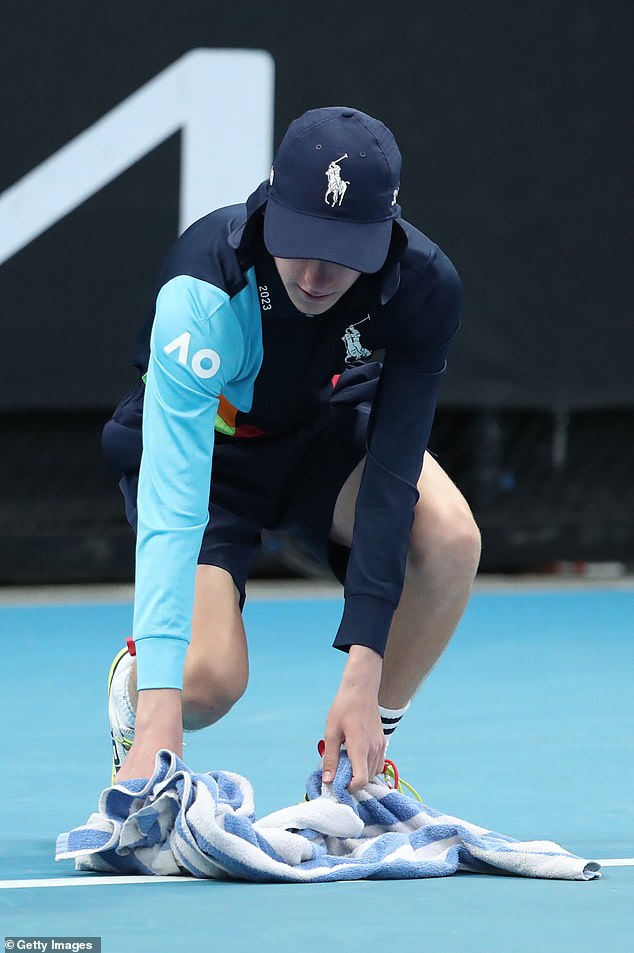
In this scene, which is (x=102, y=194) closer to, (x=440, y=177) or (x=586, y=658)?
(x=440, y=177)

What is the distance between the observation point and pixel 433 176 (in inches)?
232

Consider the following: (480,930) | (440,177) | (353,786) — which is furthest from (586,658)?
(480,930)

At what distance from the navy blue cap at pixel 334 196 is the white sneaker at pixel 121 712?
782mm

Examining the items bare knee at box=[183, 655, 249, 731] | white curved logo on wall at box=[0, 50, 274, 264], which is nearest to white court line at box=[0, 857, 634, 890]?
bare knee at box=[183, 655, 249, 731]

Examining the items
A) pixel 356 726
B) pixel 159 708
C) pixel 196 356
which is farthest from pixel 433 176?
pixel 159 708

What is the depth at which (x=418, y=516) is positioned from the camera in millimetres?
2914

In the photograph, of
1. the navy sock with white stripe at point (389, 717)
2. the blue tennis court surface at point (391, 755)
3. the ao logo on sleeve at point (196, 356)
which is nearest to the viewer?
the blue tennis court surface at point (391, 755)

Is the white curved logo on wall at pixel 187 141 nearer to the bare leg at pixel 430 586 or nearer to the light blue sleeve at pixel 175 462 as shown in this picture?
the bare leg at pixel 430 586

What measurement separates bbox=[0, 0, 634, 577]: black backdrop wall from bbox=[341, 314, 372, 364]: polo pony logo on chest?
2.92 meters

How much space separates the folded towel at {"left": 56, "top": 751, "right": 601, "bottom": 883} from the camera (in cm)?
242

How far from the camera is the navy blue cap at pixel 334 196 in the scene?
96.0 inches

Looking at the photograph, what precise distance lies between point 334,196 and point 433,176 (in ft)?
11.5

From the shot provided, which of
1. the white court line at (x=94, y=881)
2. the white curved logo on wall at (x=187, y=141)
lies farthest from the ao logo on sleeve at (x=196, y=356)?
the white curved logo on wall at (x=187, y=141)

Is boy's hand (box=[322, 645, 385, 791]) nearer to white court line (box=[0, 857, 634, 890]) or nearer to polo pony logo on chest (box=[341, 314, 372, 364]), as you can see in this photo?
white court line (box=[0, 857, 634, 890])
